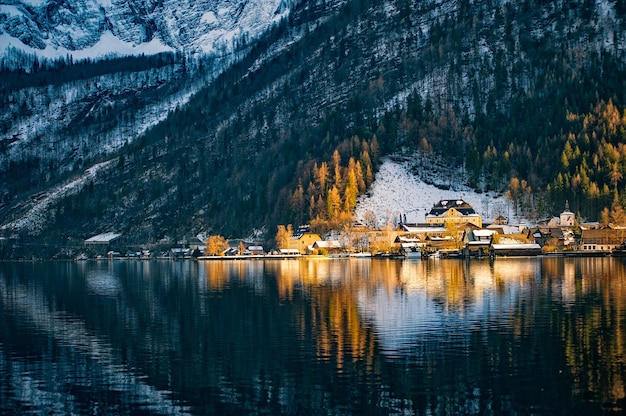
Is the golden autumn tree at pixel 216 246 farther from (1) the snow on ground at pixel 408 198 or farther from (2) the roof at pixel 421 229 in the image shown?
(2) the roof at pixel 421 229

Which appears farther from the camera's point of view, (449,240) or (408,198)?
(408,198)

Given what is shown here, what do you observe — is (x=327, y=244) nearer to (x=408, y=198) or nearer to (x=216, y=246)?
(x=408, y=198)

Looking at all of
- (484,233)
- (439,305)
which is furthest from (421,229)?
(439,305)

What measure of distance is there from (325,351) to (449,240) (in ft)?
371

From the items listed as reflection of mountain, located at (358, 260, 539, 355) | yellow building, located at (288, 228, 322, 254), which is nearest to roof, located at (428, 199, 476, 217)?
yellow building, located at (288, 228, 322, 254)

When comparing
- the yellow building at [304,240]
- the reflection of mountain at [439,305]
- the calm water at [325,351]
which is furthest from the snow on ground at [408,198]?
the calm water at [325,351]

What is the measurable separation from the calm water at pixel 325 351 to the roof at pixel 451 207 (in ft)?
267

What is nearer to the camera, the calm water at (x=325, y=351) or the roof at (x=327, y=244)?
the calm water at (x=325, y=351)

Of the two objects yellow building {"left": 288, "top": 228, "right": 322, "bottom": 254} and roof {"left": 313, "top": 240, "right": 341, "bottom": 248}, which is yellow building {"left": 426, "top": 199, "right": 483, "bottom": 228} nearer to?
roof {"left": 313, "top": 240, "right": 341, "bottom": 248}

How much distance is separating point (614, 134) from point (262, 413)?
15175 centimetres

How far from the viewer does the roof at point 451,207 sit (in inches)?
6368

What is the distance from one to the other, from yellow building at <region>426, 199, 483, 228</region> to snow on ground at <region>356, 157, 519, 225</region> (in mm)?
2894

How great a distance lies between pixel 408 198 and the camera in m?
→ 172

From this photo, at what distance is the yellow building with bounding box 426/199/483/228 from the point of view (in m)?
160
